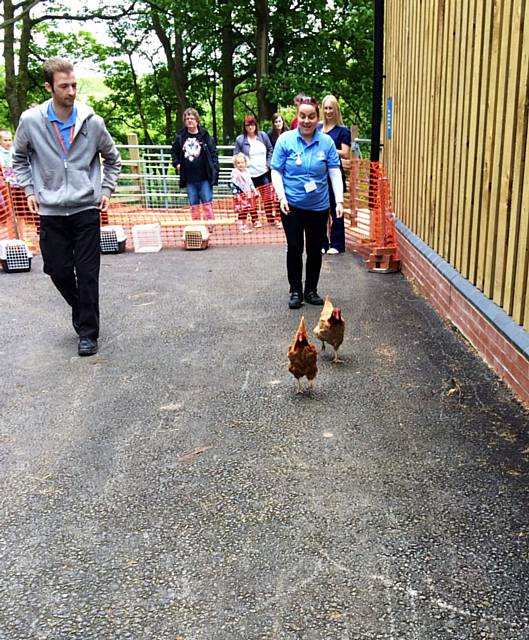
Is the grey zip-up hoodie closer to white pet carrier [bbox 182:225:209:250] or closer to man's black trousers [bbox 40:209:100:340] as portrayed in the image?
man's black trousers [bbox 40:209:100:340]

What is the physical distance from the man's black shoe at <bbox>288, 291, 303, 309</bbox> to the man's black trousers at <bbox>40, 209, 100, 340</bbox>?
204cm

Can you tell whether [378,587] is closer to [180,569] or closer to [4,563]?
[180,569]

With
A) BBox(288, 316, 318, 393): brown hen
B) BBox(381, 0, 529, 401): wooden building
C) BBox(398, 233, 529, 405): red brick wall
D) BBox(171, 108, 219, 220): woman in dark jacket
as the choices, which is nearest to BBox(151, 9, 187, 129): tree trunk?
BBox(171, 108, 219, 220): woman in dark jacket

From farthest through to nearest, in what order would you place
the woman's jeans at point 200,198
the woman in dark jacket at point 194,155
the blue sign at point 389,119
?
1. the woman's jeans at point 200,198
2. the woman in dark jacket at point 194,155
3. the blue sign at point 389,119

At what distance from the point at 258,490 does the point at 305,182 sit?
3747 millimetres

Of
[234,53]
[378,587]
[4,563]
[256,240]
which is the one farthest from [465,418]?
[234,53]

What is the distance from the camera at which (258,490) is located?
10.8ft

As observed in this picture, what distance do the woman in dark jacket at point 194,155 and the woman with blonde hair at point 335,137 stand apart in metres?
2.70

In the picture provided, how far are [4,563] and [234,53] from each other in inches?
999

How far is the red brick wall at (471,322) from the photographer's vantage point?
4199mm

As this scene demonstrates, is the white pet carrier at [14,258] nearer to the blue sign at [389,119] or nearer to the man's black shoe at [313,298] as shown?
the man's black shoe at [313,298]

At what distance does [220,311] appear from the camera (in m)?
6.79

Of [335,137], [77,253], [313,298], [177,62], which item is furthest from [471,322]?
[177,62]

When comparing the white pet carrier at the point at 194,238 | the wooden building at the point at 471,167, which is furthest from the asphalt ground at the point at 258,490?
the white pet carrier at the point at 194,238
